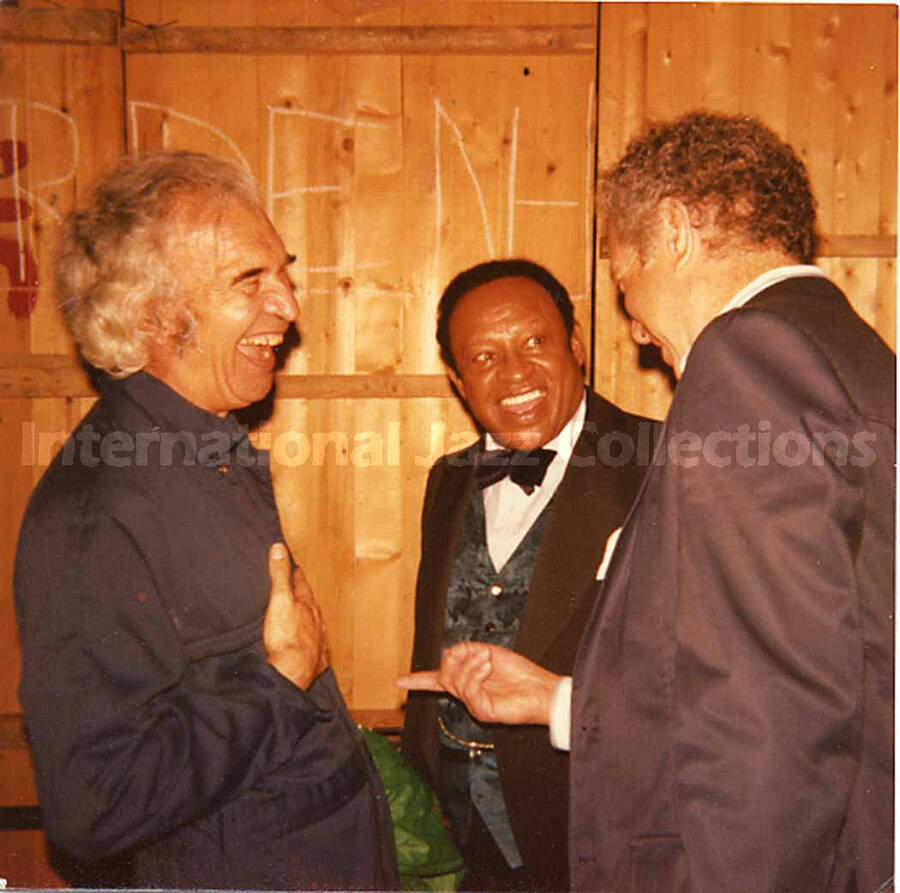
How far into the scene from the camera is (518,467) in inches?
99.7

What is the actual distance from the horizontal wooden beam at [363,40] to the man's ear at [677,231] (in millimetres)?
1653

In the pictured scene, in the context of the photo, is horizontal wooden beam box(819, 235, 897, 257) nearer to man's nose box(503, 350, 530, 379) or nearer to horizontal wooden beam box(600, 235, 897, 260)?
horizontal wooden beam box(600, 235, 897, 260)

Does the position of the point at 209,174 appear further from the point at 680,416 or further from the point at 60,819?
the point at 60,819

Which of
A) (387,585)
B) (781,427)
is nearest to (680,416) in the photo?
(781,427)

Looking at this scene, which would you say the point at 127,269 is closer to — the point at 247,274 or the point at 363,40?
the point at 247,274

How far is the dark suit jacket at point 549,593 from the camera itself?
85.6 inches

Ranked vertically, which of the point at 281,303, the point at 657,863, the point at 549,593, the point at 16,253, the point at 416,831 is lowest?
the point at 416,831

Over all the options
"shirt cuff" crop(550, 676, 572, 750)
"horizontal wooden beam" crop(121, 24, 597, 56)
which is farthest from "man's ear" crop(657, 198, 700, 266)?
"horizontal wooden beam" crop(121, 24, 597, 56)

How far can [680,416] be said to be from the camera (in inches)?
53.2

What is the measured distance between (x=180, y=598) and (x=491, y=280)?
1.60 metres

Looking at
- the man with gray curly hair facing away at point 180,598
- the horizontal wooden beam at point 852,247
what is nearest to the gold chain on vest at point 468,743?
the man with gray curly hair facing away at point 180,598

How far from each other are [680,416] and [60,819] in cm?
129

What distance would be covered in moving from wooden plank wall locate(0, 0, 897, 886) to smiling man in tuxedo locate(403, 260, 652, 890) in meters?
0.35

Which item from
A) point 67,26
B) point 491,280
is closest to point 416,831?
point 491,280
